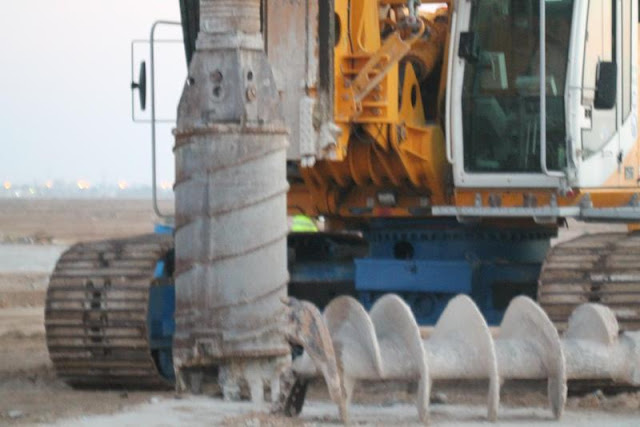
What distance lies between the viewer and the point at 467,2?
12883mm

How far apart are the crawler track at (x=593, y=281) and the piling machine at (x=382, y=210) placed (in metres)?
0.01

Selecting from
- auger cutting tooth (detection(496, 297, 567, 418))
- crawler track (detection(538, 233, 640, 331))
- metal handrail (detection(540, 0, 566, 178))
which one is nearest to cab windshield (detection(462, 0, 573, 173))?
metal handrail (detection(540, 0, 566, 178))

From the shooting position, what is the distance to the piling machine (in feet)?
32.6

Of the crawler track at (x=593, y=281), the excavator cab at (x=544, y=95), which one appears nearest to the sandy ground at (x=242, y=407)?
the crawler track at (x=593, y=281)

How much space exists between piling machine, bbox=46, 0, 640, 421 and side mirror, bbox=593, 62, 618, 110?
0.8 inches

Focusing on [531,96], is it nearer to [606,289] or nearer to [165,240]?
[606,289]

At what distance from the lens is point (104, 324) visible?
464 inches

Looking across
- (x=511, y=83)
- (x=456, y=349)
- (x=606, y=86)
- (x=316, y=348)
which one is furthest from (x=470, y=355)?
(x=511, y=83)

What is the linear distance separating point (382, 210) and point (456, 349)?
3.62 m

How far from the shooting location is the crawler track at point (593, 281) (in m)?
10.9

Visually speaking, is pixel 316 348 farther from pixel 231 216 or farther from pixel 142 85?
pixel 142 85

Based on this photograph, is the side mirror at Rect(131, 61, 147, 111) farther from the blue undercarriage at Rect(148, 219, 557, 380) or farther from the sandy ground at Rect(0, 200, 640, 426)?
the sandy ground at Rect(0, 200, 640, 426)

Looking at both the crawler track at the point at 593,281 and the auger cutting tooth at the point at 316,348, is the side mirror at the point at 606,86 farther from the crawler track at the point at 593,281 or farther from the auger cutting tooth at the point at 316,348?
the auger cutting tooth at the point at 316,348

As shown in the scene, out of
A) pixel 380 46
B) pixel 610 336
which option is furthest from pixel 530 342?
pixel 380 46
